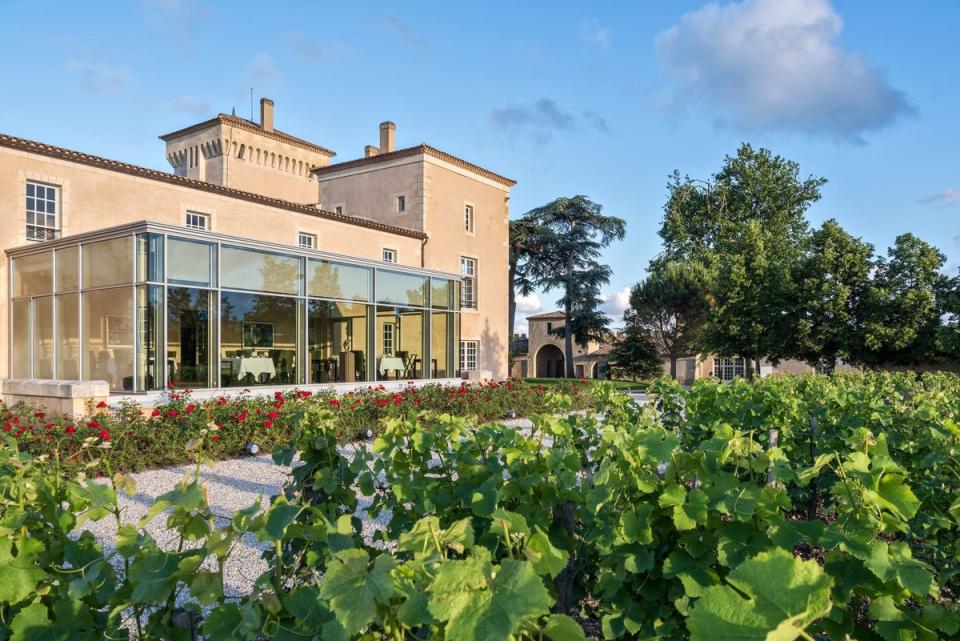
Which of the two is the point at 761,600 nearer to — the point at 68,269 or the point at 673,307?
the point at 68,269

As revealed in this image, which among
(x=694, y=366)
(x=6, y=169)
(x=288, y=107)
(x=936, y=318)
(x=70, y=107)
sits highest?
(x=288, y=107)

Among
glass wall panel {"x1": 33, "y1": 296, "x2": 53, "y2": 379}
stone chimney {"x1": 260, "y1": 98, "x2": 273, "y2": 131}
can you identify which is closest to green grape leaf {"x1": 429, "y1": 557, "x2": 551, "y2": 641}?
glass wall panel {"x1": 33, "y1": 296, "x2": 53, "y2": 379}

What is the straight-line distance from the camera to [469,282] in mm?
25531

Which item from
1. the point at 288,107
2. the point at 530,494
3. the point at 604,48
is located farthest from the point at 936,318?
the point at 288,107

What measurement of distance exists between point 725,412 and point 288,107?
28.3 meters

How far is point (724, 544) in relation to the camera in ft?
5.13

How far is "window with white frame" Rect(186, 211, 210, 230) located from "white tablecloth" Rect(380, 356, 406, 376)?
660 cm

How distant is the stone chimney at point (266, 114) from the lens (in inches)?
1075

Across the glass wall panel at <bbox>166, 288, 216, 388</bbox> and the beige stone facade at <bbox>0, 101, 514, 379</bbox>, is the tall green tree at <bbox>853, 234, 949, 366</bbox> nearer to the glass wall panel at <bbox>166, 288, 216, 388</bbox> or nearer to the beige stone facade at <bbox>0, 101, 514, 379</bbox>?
the beige stone facade at <bbox>0, 101, 514, 379</bbox>

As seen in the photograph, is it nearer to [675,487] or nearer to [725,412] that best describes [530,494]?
[675,487]

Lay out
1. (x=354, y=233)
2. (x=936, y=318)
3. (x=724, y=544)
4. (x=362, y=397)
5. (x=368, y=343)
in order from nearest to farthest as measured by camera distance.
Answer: (x=724, y=544) → (x=362, y=397) → (x=368, y=343) → (x=354, y=233) → (x=936, y=318)

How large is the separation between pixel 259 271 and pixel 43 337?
17.3ft

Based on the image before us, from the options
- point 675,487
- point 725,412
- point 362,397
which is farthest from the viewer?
point 362,397

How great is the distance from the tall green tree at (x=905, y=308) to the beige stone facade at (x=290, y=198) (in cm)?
1454
